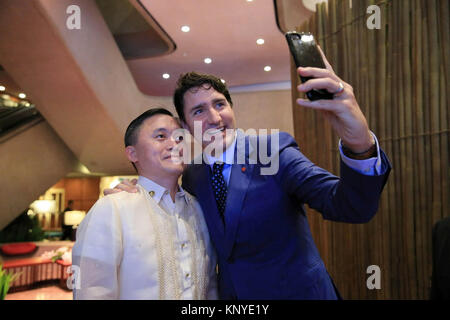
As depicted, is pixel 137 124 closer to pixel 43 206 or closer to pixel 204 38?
pixel 204 38

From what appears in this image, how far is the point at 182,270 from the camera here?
142cm

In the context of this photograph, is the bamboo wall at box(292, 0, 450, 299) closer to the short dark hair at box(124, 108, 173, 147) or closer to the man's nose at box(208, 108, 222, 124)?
the man's nose at box(208, 108, 222, 124)

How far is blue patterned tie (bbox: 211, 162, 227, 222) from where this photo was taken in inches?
60.9

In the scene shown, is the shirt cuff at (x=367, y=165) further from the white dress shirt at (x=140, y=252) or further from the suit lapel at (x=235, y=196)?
the white dress shirt at (x=140, y=252)

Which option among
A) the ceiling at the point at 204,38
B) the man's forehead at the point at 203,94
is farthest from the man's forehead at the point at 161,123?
the ceiling at the point at 204,38

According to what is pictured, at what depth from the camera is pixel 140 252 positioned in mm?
1346

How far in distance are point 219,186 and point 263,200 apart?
0.25m

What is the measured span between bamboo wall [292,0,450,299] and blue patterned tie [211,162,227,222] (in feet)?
5.90

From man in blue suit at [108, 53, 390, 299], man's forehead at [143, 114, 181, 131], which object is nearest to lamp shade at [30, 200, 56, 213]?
man's forehead at [143, 114, 181, 131]

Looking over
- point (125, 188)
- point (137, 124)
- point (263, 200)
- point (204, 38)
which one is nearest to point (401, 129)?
point (263, 200)

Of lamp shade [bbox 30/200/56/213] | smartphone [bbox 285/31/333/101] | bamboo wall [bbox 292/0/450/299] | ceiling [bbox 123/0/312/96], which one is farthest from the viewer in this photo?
lamp shade [bbox 30/200/56/213]

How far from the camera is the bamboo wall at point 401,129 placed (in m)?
2.50
